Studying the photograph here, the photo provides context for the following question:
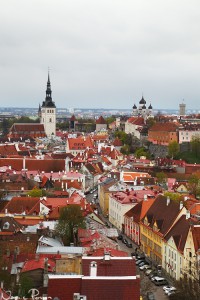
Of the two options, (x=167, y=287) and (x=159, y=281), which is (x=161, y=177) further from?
(x=167, y=287)

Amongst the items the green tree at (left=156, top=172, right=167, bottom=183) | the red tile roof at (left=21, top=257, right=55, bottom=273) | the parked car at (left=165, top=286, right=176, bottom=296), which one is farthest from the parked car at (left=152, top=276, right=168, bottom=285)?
the green tree at (left=156, top=172, right=167, bottom=183)

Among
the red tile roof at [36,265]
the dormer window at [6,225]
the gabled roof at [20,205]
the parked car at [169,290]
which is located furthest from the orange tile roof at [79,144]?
the red tile roof at [36,265]

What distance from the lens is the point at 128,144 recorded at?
123 meters

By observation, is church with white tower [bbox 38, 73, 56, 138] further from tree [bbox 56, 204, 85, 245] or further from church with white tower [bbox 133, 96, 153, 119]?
tree [bbox 56, 204, 85, 245]

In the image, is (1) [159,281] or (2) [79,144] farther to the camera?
(2) [79,144]

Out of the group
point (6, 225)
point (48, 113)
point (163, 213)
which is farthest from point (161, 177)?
point (48, 113)

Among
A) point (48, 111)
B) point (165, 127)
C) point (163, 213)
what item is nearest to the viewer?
point (163, 213)

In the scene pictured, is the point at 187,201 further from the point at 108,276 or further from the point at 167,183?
Answer: the point at 108,276

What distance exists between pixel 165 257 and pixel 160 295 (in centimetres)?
748

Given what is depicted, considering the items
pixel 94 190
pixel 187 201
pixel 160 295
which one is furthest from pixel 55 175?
pixel 160 295

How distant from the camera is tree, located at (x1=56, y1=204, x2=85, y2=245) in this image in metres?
41.3

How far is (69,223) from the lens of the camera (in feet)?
138

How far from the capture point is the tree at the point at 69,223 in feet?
135

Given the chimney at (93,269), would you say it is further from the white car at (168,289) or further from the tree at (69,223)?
the tree at (69,223)
